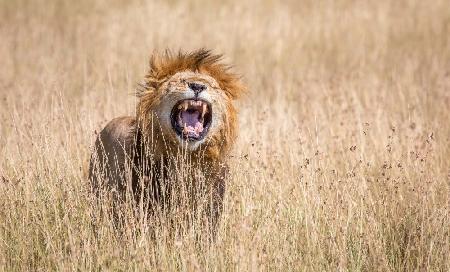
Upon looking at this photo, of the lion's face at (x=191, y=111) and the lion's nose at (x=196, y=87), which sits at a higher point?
the lion's nose at (x=196, y=87)

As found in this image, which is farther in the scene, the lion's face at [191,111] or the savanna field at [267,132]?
the lion's face at [191,111]

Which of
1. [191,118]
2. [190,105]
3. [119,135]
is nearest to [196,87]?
[190,105]

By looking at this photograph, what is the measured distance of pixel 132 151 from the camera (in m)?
5.54

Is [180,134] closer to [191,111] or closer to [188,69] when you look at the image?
[191,111]

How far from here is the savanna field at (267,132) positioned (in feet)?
16.8

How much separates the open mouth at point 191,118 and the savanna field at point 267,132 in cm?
57

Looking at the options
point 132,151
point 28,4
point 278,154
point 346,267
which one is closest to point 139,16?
point 28,4

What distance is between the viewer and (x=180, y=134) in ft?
17.4

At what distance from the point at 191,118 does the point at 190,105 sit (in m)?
0.11

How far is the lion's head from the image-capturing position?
207 inches

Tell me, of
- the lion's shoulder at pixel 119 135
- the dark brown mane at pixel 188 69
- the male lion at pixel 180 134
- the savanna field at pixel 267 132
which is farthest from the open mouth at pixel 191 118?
the savanna field at pixel 267 132

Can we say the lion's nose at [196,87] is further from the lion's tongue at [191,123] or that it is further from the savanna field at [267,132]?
the savanna field at [267,132]

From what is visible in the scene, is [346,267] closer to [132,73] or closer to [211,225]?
[211,225]

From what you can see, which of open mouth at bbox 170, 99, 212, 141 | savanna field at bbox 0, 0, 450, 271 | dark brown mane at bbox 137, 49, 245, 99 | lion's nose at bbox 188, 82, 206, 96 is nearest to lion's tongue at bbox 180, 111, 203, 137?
open mouth at bbox 170, 99, 212, 141
